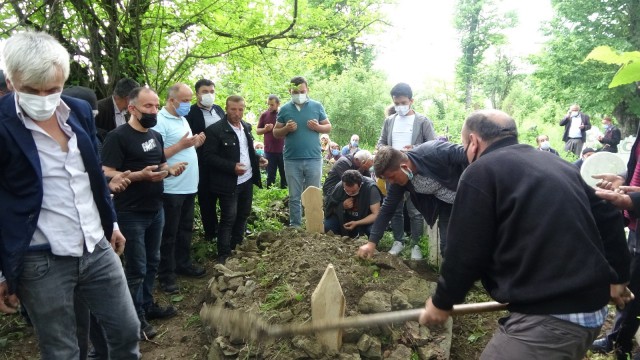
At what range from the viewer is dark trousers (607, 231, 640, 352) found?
311cm

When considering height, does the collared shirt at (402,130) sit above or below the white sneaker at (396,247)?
above

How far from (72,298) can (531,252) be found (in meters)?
2.19

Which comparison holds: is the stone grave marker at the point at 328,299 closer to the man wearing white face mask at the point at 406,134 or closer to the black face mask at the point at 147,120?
the black face mask at the point at 147,120

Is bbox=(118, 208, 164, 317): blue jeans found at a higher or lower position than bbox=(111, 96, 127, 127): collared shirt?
lower

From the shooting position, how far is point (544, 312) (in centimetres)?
187

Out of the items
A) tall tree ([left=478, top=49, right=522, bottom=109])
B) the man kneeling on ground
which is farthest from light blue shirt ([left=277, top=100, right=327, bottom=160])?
tall tree ([left=478, top=49, right=522, bottom=109])

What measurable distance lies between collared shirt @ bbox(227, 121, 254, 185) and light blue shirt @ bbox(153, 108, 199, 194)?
74 centimetres

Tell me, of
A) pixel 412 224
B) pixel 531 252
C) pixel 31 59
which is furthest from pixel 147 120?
pixel 412 224

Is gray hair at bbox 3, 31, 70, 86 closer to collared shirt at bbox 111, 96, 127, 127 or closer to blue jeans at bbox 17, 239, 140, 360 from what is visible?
blue jeans at bbox 17, 239, 140, 360

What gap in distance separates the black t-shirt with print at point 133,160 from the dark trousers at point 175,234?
728 mm

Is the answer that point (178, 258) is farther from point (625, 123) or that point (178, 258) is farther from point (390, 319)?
point (625, 123)

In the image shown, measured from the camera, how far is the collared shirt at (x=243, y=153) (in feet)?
17.1

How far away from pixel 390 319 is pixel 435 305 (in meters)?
0.26

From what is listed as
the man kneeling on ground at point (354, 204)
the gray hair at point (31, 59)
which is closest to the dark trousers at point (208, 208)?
the man kneeling on ground at point (354, 204)
